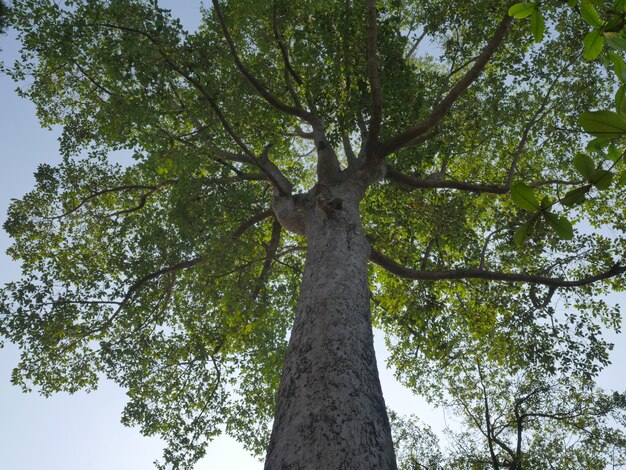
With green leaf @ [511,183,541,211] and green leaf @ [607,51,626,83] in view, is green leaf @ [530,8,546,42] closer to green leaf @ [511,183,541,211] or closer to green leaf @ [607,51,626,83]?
green leaf @ [607,51,626,83]

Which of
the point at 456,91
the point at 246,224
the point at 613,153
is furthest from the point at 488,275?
the point at 613,153

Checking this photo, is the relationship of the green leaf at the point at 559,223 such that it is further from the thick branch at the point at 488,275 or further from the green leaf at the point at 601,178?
the thick branch at the point at 488,275

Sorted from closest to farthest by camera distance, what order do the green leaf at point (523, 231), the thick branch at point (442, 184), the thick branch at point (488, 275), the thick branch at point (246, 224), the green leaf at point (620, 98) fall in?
the green leaf at point (620, 98) < the green leaf at point (523, 231) < the thick branch at point (488, 275) < the thick branch at point (442, 184) < the thick branch at point (246, 224)

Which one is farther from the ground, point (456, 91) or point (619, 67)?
point (456, 91)

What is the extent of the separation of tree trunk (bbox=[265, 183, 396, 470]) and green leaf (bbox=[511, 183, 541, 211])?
5.82 feet

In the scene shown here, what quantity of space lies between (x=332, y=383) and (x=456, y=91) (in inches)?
185

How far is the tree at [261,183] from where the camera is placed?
6.40m

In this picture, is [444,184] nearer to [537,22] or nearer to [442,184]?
[442,184]

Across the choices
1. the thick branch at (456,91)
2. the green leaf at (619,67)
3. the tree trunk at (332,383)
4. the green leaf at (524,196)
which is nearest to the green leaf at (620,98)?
→ the green leaf at (619,67)

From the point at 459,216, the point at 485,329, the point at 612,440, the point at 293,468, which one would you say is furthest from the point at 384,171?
the point at 612,440

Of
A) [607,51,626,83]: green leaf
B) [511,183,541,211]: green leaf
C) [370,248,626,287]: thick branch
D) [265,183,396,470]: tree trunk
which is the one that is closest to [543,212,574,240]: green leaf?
[511,183,541,211]: green leaf

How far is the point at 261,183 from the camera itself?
1017 cm

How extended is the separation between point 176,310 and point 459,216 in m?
7.00

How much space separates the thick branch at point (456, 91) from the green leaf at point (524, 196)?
200 inches
